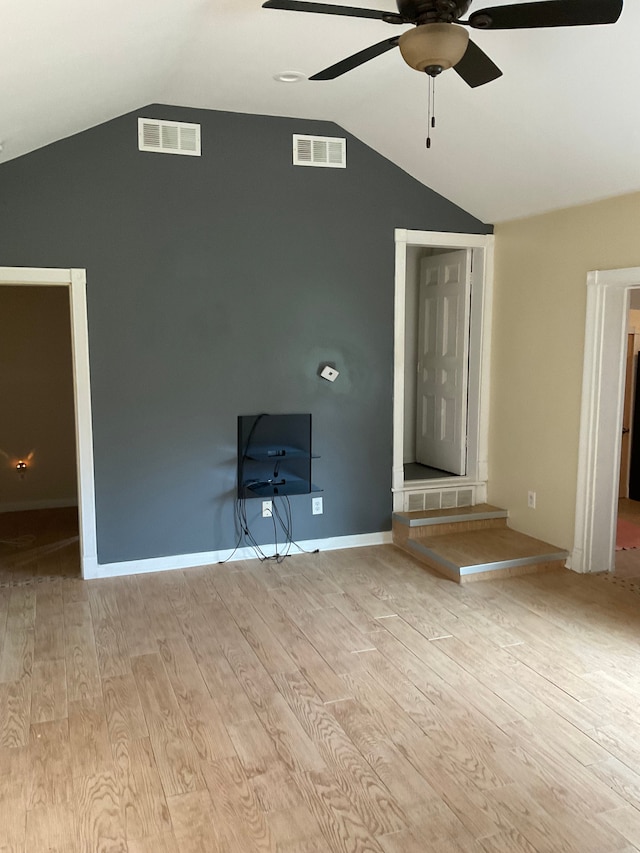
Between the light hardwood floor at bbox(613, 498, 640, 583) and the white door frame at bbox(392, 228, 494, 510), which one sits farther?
the white door frame at bbox(392, 228, 494, 510)

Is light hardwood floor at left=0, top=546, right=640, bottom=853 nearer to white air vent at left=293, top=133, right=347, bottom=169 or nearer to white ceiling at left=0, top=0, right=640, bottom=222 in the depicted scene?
white ceiling at left=0, top=0, right=640, bottom=222

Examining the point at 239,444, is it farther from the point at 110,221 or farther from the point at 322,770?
the point at 322,770

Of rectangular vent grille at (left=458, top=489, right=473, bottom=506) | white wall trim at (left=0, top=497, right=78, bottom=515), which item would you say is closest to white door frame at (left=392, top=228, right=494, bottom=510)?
rectangular vent grille at (left=458, top=489, right=473, bottom=506)

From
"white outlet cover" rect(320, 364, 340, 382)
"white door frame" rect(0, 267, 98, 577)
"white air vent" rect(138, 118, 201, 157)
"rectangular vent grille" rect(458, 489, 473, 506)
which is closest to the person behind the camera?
"white door frame" rect(0, 267, 98, 577)

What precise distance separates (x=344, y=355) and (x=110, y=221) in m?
1.83

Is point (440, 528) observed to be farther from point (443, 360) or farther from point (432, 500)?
point (443, 360)

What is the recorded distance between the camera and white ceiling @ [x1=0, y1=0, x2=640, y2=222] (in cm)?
274

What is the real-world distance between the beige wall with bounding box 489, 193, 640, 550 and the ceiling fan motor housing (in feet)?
7.09

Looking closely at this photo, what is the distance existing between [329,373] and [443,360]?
1.29 m

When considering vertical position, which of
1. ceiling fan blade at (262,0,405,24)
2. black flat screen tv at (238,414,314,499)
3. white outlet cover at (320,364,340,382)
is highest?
ceiling fan blade at (262,0,405,24)

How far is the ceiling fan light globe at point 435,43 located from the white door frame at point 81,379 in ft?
8.86

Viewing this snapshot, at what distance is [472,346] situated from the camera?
536 centimetres

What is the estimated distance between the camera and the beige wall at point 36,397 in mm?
5984

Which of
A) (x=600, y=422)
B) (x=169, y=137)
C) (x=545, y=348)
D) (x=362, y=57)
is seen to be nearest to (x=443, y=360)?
(x=545, y=348)
